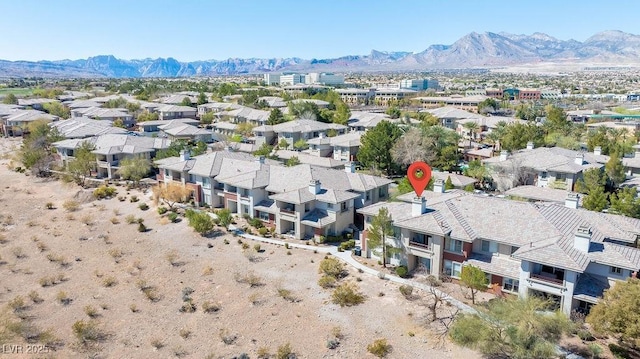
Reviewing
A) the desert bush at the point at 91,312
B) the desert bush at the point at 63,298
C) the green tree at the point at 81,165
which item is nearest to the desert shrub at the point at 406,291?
the desert bush at the point at 91,312

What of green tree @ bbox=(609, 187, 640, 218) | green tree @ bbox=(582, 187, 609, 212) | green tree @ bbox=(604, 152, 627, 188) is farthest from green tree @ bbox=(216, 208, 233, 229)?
green tree @ bbox=(604, 152, 627, 188)

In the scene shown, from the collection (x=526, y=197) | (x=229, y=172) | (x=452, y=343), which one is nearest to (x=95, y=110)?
(x=229, y=172)

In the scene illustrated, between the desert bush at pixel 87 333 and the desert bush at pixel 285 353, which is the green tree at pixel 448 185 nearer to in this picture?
the desert bush at pixel 285 353

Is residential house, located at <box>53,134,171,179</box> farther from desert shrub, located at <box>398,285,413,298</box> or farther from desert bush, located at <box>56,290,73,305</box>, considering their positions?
desert shrub, located at <box>398,285,413,298</box>

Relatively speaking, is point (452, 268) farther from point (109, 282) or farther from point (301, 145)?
point (301, 145)

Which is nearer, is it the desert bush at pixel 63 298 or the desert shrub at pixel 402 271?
the desert bush at pixel 63 298

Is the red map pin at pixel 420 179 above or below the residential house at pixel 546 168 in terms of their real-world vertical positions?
above

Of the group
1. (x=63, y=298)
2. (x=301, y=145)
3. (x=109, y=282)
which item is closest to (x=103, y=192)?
(x=109, y=282)
